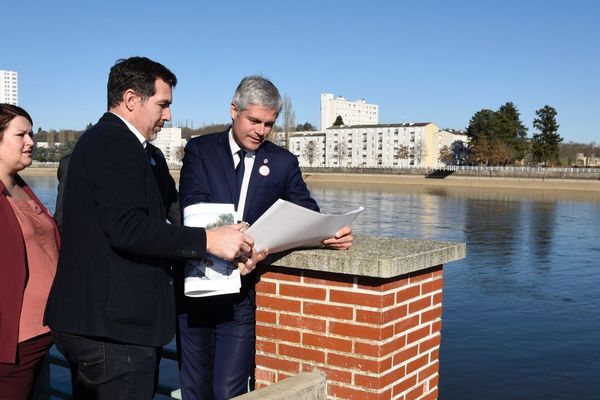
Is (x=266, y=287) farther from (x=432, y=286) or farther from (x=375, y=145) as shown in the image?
(x=375, y=145)

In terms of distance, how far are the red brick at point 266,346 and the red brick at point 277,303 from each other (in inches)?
7.6

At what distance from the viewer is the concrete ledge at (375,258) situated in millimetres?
2785

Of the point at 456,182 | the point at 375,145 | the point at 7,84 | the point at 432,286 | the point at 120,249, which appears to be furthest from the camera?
the point at 7,84

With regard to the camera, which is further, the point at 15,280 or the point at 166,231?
the point at 15,280

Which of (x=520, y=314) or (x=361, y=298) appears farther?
(x=520, y=314)

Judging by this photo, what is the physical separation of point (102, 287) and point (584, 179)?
2805 inches

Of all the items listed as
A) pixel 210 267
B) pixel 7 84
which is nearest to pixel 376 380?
pixel 210 267

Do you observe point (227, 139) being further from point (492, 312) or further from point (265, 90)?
point (492, 312)

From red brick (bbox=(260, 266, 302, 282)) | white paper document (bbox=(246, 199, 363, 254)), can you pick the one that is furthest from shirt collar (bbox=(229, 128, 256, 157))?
red brick (bbox=(260, 266, 302, 282))

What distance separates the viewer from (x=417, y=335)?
319 centimetres

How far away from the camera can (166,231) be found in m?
2.24

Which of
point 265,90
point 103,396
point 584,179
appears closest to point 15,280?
point 103,396

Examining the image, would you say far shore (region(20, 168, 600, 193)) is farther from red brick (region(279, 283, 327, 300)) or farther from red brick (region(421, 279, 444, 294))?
red brick (region(279, 283, 327, 300))

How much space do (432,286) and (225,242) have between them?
4.55 feet
